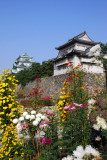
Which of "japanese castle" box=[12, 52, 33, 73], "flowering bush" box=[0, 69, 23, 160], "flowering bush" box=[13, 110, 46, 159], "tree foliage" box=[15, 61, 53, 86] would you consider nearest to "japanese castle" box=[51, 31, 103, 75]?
"tree foliage" box=[15, 61, 53, 86]

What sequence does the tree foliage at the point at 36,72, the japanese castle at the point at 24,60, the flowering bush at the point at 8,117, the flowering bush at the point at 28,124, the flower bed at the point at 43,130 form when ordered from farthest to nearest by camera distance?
the japanese castle at the point at 24,60
the tree foliage at the point at 36,72
the flowering bush at the point at 8,117
the flowering bush at the point at 28,124
the flower bed at the point at 43,130

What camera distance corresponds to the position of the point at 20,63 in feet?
Answer: 170

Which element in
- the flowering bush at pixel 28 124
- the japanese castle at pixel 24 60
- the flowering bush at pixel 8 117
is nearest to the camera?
the flowering bush at pixel 28 124

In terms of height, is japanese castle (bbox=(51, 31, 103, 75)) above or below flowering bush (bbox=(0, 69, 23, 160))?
above

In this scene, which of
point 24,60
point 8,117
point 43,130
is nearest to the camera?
point 43,130

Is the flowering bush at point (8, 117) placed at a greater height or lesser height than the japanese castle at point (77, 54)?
lesser

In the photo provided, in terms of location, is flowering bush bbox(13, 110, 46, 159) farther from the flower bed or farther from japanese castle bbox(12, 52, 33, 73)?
japanese castle bbox(12, 52, 33, 73)

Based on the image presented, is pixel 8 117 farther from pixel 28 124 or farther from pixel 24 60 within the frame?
pixel 24 60

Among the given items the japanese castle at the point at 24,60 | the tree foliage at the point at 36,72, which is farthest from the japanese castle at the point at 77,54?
the japanese castle at the point at 24,60

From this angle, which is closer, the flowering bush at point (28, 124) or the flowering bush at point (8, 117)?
the flowering bush at point (28, 124)

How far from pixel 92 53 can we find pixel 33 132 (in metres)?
1.94

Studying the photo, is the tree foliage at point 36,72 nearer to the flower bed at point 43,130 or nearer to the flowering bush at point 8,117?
the flowering bush at point 8,117

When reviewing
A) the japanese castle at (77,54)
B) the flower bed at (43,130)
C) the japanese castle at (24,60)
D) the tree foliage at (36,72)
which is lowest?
the flower bed at (43,130)

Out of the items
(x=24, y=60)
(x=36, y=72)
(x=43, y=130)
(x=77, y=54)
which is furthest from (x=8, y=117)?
(x=24, y=60)
